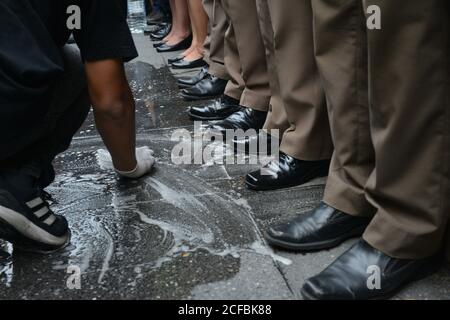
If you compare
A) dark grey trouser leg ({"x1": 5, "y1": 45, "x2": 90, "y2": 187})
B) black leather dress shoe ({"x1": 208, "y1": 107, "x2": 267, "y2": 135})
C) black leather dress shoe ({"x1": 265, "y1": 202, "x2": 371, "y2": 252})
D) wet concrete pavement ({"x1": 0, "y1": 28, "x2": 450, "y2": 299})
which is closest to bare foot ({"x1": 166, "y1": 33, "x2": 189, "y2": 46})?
black leather dress shoe ({"x1": 208, "y1": 107, "x2": 267, "y2": 135})

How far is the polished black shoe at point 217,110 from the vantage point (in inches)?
112

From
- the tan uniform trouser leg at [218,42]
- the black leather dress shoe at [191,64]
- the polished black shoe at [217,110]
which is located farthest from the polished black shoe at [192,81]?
the polished black shoe at [217,110]

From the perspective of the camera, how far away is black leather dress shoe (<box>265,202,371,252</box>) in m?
1.55

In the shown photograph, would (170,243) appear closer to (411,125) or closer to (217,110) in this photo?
(411,125)

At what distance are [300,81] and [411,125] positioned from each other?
2.35ft

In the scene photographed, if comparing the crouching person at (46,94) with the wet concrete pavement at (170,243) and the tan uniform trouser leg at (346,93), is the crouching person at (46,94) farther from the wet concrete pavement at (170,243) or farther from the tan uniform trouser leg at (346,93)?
the tan uniform trouser leg at (346,93)

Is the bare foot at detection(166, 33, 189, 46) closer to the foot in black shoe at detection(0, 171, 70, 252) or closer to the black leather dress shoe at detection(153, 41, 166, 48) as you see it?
the black leather dress shoe at detection(153, 41, 166, 48)

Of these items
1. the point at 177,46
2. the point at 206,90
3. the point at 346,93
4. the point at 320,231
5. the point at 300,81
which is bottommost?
the point at 177,46

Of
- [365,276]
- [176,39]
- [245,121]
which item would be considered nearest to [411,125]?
[365,276]

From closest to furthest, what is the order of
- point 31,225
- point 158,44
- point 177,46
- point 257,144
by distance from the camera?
point 31,225 → point 257,144 → point 177,46 → point 158,44

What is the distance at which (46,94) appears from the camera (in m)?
1.71

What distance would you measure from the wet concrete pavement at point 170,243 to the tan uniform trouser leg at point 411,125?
176mm

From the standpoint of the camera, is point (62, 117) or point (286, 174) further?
point (286, 174)
